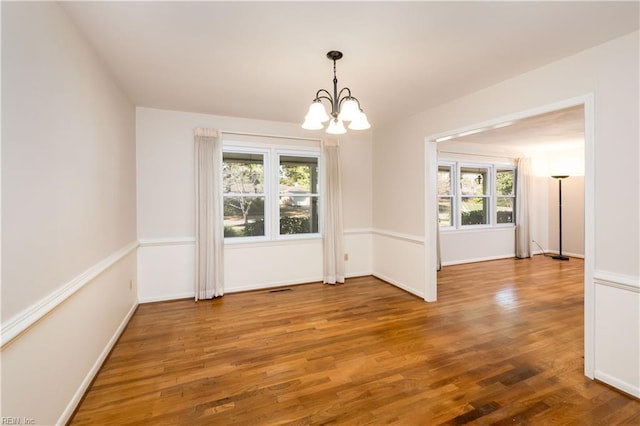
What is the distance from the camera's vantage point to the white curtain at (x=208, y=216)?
3.99m

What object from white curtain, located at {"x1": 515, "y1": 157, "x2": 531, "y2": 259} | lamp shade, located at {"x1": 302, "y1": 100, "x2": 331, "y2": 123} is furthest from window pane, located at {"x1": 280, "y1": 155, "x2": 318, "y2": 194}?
white curtain, located at {"x1": 515, "y1": 157, "x2": 531, "y2": 259}

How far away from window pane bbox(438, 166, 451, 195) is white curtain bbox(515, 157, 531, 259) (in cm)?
182

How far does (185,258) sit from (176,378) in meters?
2.09

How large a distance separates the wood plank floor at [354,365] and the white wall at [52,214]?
43 cm

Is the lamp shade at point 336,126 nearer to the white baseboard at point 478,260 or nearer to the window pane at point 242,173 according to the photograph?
the window pane at point 242,173

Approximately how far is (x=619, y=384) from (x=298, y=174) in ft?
13.5

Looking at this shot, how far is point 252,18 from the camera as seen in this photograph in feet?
6.30

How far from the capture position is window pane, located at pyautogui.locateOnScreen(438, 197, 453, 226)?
20.2 ft

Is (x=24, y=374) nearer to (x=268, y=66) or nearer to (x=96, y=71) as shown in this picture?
(x=96, y=71)

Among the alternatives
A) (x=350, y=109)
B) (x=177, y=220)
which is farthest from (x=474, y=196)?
(x=177, y=220)

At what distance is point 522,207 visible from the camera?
666 centimetres

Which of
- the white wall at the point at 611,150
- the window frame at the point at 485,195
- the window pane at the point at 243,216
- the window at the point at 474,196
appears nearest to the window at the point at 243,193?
the window pane at the point at 243,216

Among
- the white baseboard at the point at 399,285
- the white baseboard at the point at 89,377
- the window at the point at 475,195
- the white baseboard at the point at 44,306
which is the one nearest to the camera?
the white baseboard at the point at 44,306

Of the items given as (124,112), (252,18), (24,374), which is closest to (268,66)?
(252,18)
